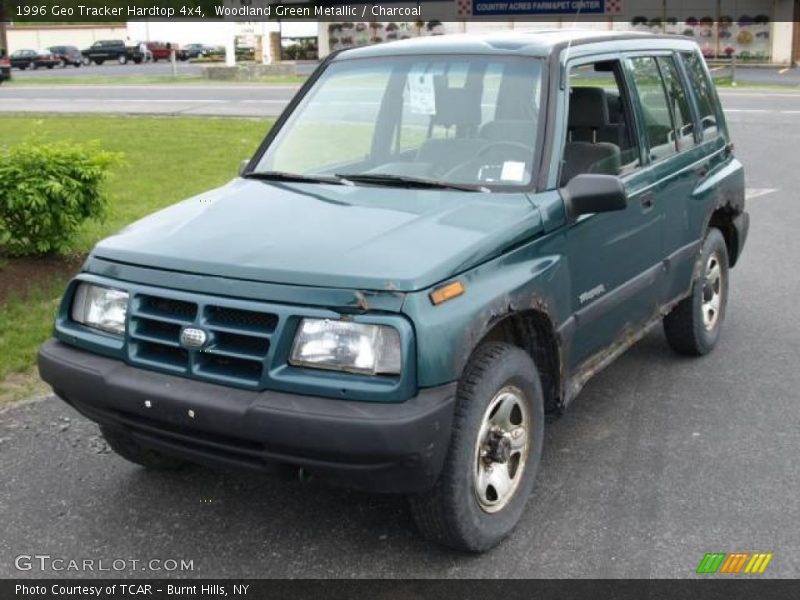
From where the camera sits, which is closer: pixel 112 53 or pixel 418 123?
pixel 418 123

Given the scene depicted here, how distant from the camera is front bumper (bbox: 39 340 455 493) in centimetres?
309

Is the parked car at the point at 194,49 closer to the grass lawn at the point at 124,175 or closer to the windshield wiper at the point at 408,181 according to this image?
the grass lawn at the point at 124,175

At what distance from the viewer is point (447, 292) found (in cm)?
330

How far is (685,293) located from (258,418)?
10.5 ft

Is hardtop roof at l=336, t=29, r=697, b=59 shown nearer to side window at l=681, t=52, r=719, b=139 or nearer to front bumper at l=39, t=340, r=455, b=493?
side window at l=681, t=52, r=719, b=139

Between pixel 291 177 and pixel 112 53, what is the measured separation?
56535 mm

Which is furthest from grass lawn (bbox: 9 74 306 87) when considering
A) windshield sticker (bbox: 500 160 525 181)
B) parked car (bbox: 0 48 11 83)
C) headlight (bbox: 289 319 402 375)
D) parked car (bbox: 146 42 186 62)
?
headlight (bbox: 289 319 402 375)

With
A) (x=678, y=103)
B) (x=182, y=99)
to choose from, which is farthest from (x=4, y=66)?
(x=678, y=103)

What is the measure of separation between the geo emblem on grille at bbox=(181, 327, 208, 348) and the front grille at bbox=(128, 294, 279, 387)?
0.04 ft

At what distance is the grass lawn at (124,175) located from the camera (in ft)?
20.1

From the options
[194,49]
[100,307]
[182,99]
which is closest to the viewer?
[100,307]

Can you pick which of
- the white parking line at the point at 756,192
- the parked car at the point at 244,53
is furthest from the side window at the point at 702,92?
the parked car at the point at 244,53

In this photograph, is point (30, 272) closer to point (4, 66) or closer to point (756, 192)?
point (756, 192)

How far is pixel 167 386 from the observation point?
337cm
